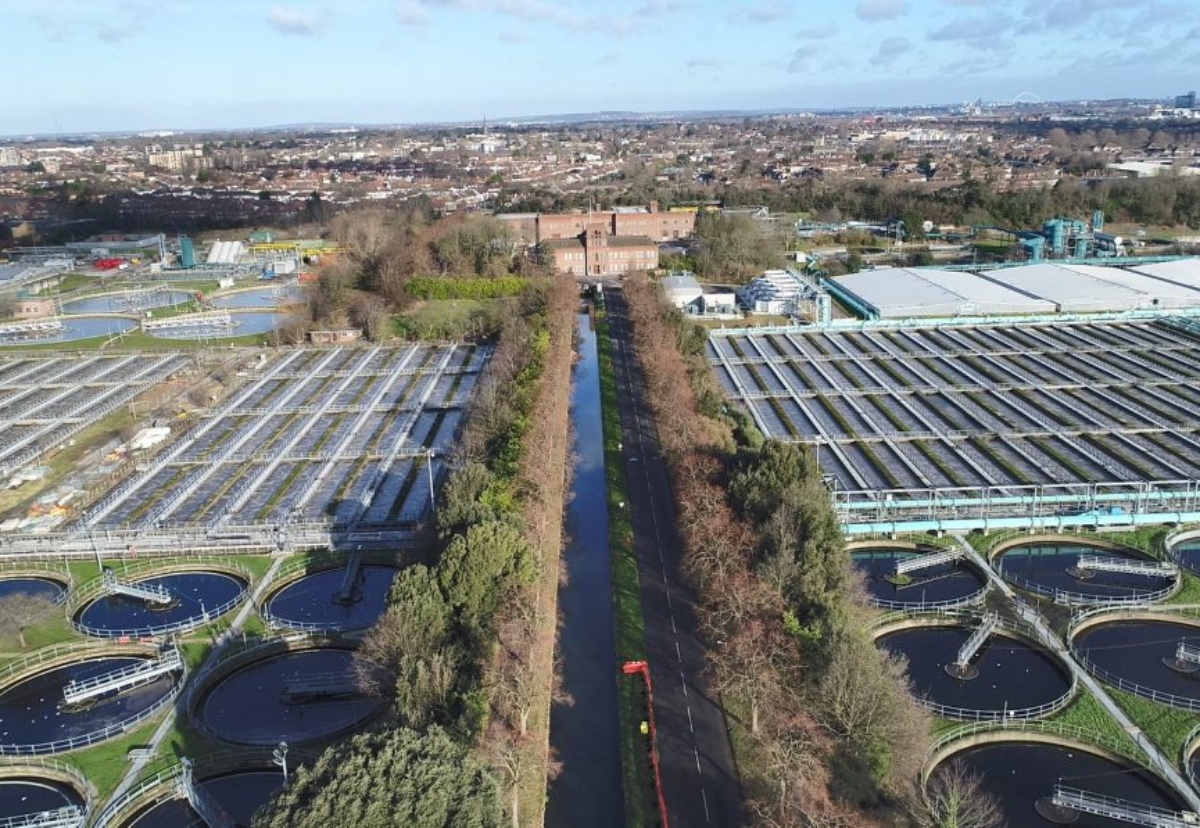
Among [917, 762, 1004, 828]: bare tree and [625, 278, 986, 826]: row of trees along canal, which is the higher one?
[625, 278, 986, 826]: row of trees along canal

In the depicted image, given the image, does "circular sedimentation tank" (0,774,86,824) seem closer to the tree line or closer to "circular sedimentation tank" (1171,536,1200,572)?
the tree line

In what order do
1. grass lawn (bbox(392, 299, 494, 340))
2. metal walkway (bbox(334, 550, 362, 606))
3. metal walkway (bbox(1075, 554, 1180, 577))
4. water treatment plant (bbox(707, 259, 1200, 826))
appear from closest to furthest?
water treatment plant (bbox(707, 259, 1200, 826)) < metal walkway (bbox(1075, 554, 1180, 577)) < metal walkway (bbox(334, 550, 362, 606)) < grass lawn (bbox(392, 299, 494, 340))

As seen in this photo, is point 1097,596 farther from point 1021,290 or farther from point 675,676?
point 1021,290

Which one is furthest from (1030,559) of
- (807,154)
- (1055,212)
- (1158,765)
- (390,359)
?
(807,154)

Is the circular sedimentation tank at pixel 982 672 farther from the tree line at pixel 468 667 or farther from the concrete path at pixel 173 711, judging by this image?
the concrete path at pixel 173 711

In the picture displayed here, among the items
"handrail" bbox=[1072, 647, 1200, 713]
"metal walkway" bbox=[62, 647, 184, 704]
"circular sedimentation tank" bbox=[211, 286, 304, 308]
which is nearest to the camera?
"handrail" bbox=[1072, 647, 1200, 713]

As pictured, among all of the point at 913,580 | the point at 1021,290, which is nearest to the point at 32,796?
the point at 913,580

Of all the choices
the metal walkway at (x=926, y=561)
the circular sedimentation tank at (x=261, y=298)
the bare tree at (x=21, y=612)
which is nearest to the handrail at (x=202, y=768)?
the bare tree at (x=21, y=612)

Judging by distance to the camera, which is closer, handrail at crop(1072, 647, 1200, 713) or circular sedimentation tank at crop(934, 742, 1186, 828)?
circular sedimentation tank at crop(934, 742, 1186, 828)

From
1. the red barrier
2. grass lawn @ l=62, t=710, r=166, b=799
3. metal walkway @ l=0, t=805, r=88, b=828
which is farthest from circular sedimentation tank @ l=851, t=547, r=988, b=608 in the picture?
metal walkway @ l=0, t=805, r=88, b=828
